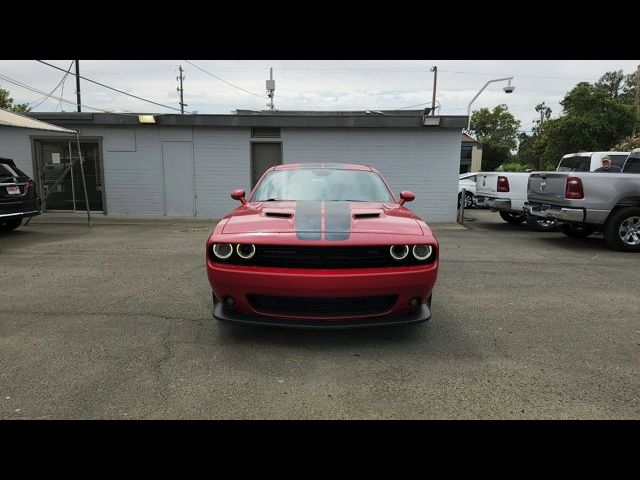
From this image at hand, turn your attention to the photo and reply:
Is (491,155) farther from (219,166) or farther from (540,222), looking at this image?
(540,222)

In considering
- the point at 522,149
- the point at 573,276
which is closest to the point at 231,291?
the point at 573,276

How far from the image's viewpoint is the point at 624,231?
842 centimetres

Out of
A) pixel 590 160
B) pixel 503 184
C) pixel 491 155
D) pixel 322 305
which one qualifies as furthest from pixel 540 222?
pixel 491 155

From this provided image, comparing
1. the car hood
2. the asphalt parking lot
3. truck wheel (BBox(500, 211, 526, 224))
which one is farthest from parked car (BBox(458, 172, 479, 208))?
the car hood

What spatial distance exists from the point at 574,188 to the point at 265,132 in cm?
859

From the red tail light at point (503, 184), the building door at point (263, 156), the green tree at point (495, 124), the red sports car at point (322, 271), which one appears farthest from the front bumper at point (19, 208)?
the green tree at point (495, 124)

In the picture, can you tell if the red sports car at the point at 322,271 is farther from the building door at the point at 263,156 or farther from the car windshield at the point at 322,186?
the building door at the point at 263,156

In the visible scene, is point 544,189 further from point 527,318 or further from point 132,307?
point 132,307

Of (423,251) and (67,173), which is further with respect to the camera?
(67,173)

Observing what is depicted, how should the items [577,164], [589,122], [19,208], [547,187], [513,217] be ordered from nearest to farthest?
[547,187]
[19,208]
[577,164]
[513,217]
[589,122]

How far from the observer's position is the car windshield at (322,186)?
4.72m

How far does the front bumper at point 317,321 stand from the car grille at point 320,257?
0.42 metres

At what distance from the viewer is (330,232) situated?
3539 millimetres

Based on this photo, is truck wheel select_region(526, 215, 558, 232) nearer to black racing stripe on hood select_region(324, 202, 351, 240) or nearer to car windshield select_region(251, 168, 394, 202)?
car windshield select_region(251, 168, 394, 202)
